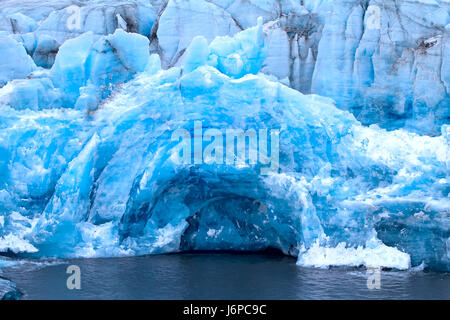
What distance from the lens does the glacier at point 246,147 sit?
1230cm

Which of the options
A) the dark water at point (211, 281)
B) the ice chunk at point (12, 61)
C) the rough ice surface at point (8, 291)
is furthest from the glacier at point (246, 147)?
the rough ice surface at point (8, 291)

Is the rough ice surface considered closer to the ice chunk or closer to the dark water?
the dark water

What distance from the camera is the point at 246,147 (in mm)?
13141

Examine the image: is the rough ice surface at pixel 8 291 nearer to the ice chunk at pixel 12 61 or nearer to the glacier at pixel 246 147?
the glacier at pixel 246 147

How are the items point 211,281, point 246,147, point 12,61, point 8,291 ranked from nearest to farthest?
point 8,291 → point 211,281 → point 246,147 → point 12,61

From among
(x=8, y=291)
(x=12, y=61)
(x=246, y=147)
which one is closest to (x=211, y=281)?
(x=246, y=147)

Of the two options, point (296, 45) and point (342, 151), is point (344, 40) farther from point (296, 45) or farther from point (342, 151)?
point (342, 151)

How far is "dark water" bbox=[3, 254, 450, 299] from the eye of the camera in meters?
10.1

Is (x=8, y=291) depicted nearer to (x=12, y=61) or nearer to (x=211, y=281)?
(x=211, y=281)

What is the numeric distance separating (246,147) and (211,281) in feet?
10.4

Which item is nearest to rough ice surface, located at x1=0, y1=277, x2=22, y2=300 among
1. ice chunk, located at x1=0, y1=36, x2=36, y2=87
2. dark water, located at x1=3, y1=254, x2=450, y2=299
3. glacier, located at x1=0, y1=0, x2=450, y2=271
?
dark water, located at x1=3, y1=254, x2=450, y2=299

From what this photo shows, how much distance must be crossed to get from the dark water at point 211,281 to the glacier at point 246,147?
669mm

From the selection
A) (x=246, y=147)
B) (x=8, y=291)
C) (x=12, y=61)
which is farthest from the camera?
(x=12, y=61)
